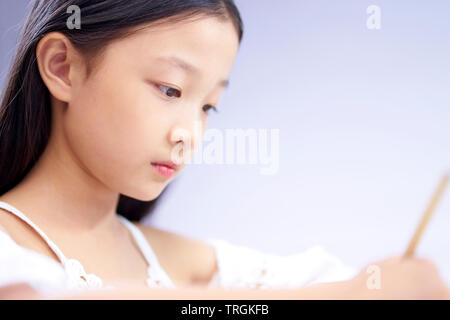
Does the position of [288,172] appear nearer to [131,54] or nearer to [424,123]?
[424,123]

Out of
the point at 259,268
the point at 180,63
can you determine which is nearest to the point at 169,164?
the point at 180,63

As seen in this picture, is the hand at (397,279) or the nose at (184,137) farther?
the nose at (184,137)

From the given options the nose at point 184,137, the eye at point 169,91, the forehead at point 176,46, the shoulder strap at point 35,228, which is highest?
the forehead at point 176,46

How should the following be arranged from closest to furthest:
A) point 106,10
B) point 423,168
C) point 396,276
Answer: point 396,276, point 106,10, point 423,168

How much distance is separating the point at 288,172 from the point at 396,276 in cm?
30

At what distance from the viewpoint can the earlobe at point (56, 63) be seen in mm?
584

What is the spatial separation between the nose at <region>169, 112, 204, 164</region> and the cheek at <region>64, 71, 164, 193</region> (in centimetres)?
2

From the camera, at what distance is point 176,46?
562 millimetres

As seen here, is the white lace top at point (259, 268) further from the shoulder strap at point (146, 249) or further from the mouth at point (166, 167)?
the mouth at point (166, 167)

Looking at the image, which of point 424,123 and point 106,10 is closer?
point 106,10

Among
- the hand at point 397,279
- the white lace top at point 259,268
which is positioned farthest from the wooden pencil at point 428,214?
the white lace top at point 259,268


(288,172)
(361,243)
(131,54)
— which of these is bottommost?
(361,243)

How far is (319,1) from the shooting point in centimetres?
73
